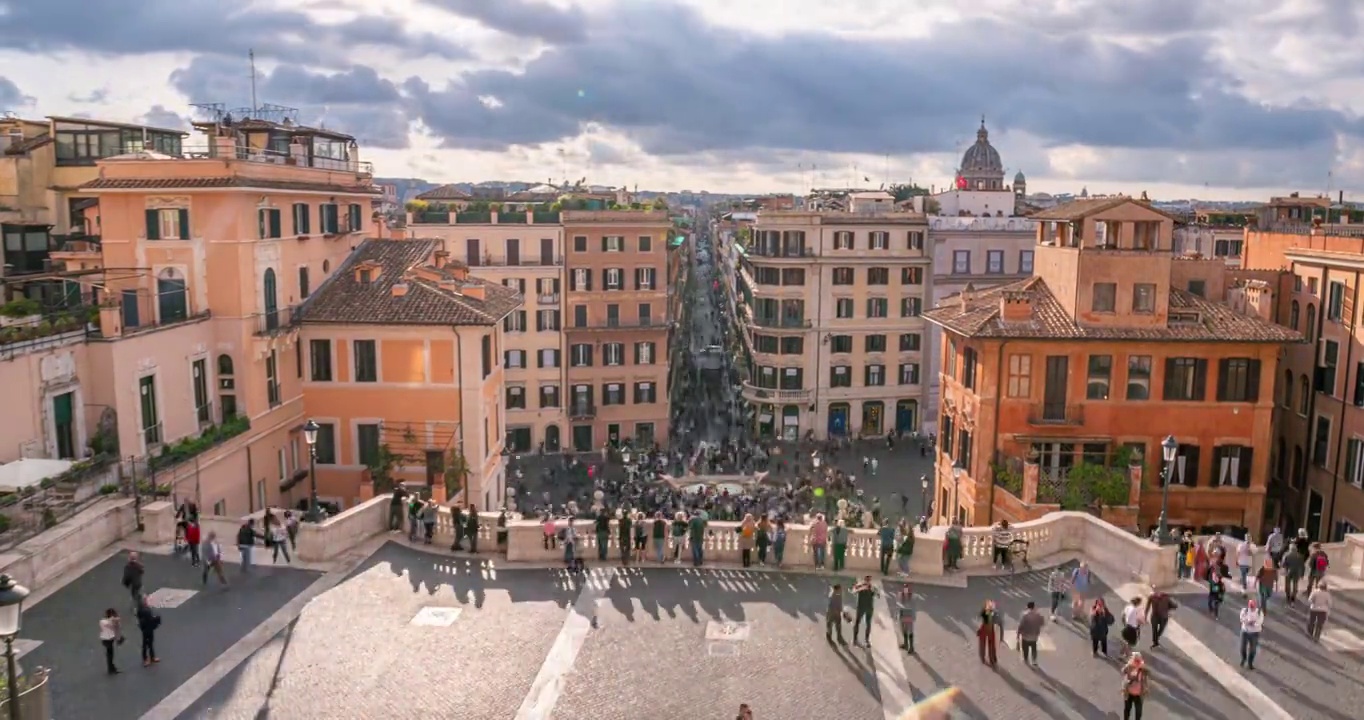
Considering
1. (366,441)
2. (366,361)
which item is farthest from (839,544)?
(366,361)

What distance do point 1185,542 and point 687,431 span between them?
48.5 metres

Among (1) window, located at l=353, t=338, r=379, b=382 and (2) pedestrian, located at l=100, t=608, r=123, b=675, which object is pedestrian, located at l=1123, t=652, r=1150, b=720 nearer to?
(2) pedestrian, located at l=100, t=608, r=123, b=675

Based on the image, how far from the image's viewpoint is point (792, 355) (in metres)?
70.6

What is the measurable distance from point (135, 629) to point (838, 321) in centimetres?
5400

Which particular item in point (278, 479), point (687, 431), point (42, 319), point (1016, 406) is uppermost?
point (42, 319)

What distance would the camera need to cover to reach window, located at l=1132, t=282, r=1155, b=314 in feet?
120

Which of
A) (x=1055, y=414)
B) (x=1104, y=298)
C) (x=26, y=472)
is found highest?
(x=1104, y=298)

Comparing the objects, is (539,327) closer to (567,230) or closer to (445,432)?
(567,230)

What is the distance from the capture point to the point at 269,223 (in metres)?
37.1

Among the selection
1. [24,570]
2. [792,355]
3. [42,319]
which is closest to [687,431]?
[792,355]

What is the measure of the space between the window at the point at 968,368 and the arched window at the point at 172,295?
2595 cm

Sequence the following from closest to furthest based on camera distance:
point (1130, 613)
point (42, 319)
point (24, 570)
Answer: point (1130, 613)
point (24, 570)
point (42, 319)

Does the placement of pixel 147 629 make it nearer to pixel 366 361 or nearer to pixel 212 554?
pixel 212 554

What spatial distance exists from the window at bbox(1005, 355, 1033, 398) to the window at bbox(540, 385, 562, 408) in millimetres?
36350
